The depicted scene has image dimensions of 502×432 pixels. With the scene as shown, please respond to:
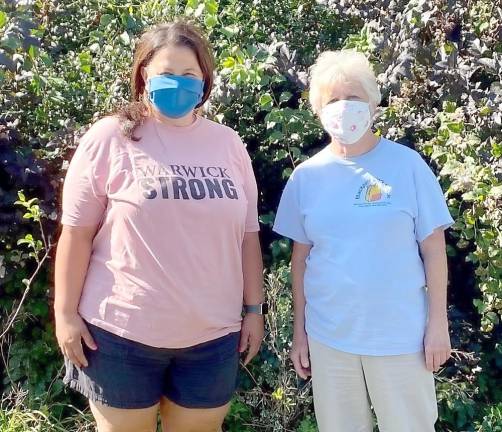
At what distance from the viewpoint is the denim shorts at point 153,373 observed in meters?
2.46

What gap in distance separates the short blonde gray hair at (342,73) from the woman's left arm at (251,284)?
0.57m

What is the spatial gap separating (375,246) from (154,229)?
0.74 m

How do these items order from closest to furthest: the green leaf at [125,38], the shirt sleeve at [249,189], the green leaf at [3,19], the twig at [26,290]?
the shirt sleeve at [249,189] → the green leaf at [3,19] → the twig at [26,290] → the green leaf at [125,38]

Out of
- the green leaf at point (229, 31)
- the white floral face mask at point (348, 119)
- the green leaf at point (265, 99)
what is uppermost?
the green leaf at point (229, 31)

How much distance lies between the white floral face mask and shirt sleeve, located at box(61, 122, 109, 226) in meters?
0.78

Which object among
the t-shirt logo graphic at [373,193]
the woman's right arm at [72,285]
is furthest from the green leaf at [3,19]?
the t-shirt logo graphic at [373,193]

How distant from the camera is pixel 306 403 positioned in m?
3.53

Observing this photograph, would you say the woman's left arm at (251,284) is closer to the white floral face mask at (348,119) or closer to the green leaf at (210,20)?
the white floral face mask at (348,119)

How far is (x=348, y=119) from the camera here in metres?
2.47

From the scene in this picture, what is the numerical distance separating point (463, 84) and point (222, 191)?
1.55 metres

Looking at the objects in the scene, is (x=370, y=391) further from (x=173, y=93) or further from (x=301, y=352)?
(x=173, y=93)

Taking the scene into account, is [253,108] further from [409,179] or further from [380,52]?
[409,179]

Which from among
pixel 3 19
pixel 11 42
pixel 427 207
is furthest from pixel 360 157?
pixel 3 19

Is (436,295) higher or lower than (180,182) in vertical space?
lower
